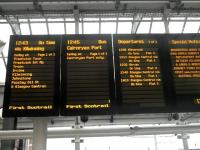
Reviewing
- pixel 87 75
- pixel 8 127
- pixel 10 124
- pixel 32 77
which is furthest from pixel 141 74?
pixel 10 124

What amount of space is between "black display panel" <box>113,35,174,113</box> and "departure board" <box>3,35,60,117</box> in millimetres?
1073

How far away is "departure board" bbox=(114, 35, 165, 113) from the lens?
184 inches

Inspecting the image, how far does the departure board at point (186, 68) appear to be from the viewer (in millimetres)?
4785

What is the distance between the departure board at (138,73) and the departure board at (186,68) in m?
0.28

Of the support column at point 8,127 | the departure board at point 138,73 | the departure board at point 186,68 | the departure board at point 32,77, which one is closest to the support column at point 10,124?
the support column at point 8,127

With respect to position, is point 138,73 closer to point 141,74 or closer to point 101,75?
point 141,74

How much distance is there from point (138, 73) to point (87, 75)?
87 centimetres

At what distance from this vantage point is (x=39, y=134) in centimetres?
485

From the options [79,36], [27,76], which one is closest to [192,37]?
[79,36]

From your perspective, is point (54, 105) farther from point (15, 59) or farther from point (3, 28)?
point (3, 28)

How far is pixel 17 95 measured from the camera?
4.63m

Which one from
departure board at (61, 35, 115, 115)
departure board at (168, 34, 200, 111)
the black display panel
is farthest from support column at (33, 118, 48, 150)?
departure board at (168, 34, 200, 111)

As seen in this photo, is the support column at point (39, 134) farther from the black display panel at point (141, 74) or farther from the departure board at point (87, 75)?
the black display panel at point (141, 74)

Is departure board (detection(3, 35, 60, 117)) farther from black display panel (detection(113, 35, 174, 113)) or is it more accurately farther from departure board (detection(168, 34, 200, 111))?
departure board (detection(168, 34, 200, 111))
